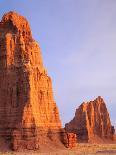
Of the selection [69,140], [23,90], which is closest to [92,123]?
[69,140]

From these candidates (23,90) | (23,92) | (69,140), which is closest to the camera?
(23,92)

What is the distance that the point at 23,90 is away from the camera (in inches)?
3858

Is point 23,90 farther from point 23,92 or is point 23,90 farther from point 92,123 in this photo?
point 92,123

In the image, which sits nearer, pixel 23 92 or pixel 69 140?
pixel 23 92

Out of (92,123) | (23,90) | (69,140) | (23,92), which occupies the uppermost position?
(92,123)

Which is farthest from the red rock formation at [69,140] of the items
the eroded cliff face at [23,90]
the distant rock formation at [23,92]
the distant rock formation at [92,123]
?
the distant rock formation at [92,123]

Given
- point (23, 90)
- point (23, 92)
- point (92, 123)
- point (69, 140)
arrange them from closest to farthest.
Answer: point (23, 92), point (23, 90), point (69, 140), point (92, 123)

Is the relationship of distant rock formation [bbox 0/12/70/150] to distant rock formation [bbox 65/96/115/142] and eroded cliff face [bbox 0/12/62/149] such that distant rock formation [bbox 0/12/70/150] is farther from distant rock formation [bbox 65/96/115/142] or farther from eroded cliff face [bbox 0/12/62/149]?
distant rock formation [bbox 65/96/115/142]

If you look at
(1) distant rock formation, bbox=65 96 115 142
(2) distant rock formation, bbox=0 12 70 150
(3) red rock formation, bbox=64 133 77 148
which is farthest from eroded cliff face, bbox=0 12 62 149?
(1) distant rock formation, bbox=65 96 115 142

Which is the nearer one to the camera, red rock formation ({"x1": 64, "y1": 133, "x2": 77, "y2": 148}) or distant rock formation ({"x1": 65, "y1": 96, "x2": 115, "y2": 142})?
red rock formation ({"x1": 64, "y1": 133, "x2": 77, "y2": 148})

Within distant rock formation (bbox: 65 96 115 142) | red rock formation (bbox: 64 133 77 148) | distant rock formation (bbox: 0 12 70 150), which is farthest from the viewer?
Result: distant rock formation (bbox: 65 96 115 142)

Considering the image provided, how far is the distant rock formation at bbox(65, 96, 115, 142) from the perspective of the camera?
175000 mm

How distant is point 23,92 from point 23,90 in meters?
0.44

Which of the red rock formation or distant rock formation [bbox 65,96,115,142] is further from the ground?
distant rock formation [bbox 65,96,115,142]
